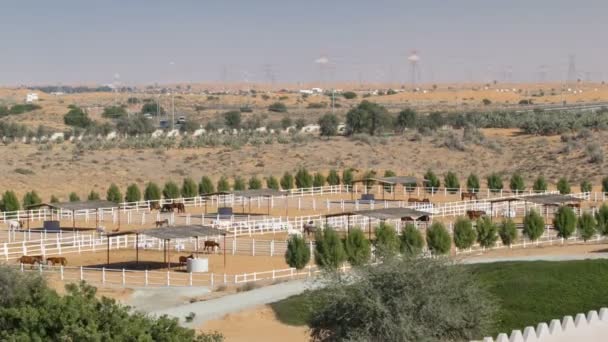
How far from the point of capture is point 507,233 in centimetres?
4331

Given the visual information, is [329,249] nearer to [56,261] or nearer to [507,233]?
[507,233]

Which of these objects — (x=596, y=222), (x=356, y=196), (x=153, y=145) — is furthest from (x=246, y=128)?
(x=596, y=222)

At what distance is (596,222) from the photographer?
149ft

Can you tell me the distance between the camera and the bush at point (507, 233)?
43.3m

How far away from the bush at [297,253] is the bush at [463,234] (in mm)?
6435

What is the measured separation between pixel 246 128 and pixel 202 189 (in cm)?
6676

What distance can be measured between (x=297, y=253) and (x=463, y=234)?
7091 millimetres

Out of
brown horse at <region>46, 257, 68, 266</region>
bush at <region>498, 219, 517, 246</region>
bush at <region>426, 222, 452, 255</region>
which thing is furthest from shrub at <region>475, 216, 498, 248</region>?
brown horse at <region>46, 257, 68, 266</region>

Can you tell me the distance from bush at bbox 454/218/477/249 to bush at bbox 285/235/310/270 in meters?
6.43

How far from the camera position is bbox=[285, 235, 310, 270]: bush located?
3797 centimetres

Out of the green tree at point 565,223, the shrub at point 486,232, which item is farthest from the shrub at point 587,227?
the shrub at point 486,232

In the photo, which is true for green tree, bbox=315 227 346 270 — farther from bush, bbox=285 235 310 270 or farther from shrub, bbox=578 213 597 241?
shrub, bbox=578 213 597 241

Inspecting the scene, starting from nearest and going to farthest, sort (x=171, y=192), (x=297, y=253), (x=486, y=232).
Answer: (x=297, y=253) → (x=486, y=232) → (x=171, y=192)

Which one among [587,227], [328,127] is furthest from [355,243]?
[328,127]
